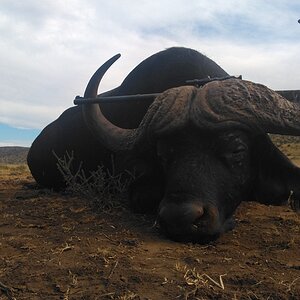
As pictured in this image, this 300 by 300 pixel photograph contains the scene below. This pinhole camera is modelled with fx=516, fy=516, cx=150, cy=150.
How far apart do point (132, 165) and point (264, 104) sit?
52.8 inches

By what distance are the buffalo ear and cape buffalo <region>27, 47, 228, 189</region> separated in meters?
1.67

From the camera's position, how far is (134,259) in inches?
127

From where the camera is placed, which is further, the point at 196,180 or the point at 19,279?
the point at 196,180

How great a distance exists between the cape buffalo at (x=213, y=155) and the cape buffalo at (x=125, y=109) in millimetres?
1372

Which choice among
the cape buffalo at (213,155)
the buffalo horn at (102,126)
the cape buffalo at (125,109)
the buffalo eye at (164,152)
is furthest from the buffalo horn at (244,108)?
the cape buffalo at (125,109)

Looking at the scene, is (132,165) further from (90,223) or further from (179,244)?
(179,244)

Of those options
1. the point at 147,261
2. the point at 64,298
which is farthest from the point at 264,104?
the point at 64,298

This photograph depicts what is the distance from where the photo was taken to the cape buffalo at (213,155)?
3.65 metres

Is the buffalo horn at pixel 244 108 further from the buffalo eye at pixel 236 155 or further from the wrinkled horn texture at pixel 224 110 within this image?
the buffalo eye at pixel 236 155

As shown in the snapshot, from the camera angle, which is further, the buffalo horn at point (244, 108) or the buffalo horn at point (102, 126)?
the buffalo horn at point (102, 126)

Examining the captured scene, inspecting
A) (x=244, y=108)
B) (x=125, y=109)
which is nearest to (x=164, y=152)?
(x=244, y=108)

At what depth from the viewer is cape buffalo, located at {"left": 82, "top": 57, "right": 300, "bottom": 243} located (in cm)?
365

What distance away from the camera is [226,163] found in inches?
155

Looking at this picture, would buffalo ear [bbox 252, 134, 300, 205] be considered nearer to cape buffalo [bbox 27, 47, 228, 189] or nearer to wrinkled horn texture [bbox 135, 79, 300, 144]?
wrinkled horn texture [bbox 135, 79, 300, 144]
